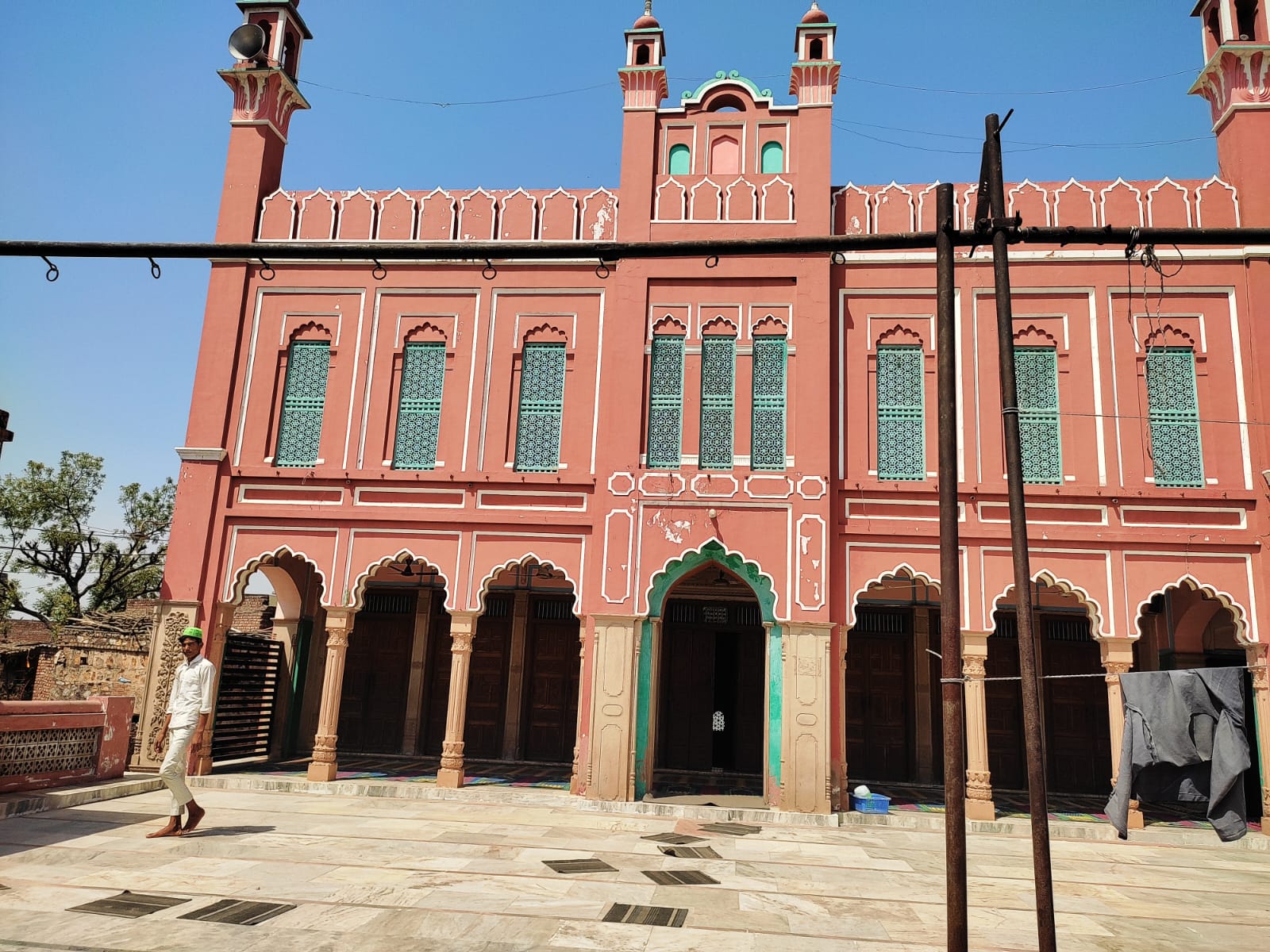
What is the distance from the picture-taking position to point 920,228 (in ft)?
42.9

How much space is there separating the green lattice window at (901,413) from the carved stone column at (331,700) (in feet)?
24.9

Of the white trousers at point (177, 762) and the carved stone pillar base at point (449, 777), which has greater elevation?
the white trousers at point (177, 762)

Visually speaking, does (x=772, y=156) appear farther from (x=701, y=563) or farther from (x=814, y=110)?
(x=701, y=563)

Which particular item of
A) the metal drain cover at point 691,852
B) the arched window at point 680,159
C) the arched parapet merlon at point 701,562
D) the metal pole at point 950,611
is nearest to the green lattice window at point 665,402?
the arched parapet merlon at point 701,562

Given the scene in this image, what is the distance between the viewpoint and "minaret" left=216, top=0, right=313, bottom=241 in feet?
Result: 45.8

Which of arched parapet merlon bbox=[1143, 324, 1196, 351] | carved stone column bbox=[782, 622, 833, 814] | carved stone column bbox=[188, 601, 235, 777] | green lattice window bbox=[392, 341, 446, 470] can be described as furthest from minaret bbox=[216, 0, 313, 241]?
arched parapet merlon bbox=[1143, 324, 1196, 351]

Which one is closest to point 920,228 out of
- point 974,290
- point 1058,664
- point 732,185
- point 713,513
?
point 974,290

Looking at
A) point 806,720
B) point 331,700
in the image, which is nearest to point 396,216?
point 331,700

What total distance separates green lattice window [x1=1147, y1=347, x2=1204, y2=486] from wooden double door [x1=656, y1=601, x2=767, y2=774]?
6.33 m

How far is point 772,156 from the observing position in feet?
44.2

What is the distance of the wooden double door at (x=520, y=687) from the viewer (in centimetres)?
1546

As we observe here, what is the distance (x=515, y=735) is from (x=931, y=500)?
7.72 m

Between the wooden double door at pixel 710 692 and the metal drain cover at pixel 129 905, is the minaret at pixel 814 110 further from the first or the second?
the metal drain cover at pixel 129 905

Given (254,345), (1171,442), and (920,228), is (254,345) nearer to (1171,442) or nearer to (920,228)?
(920,228)
